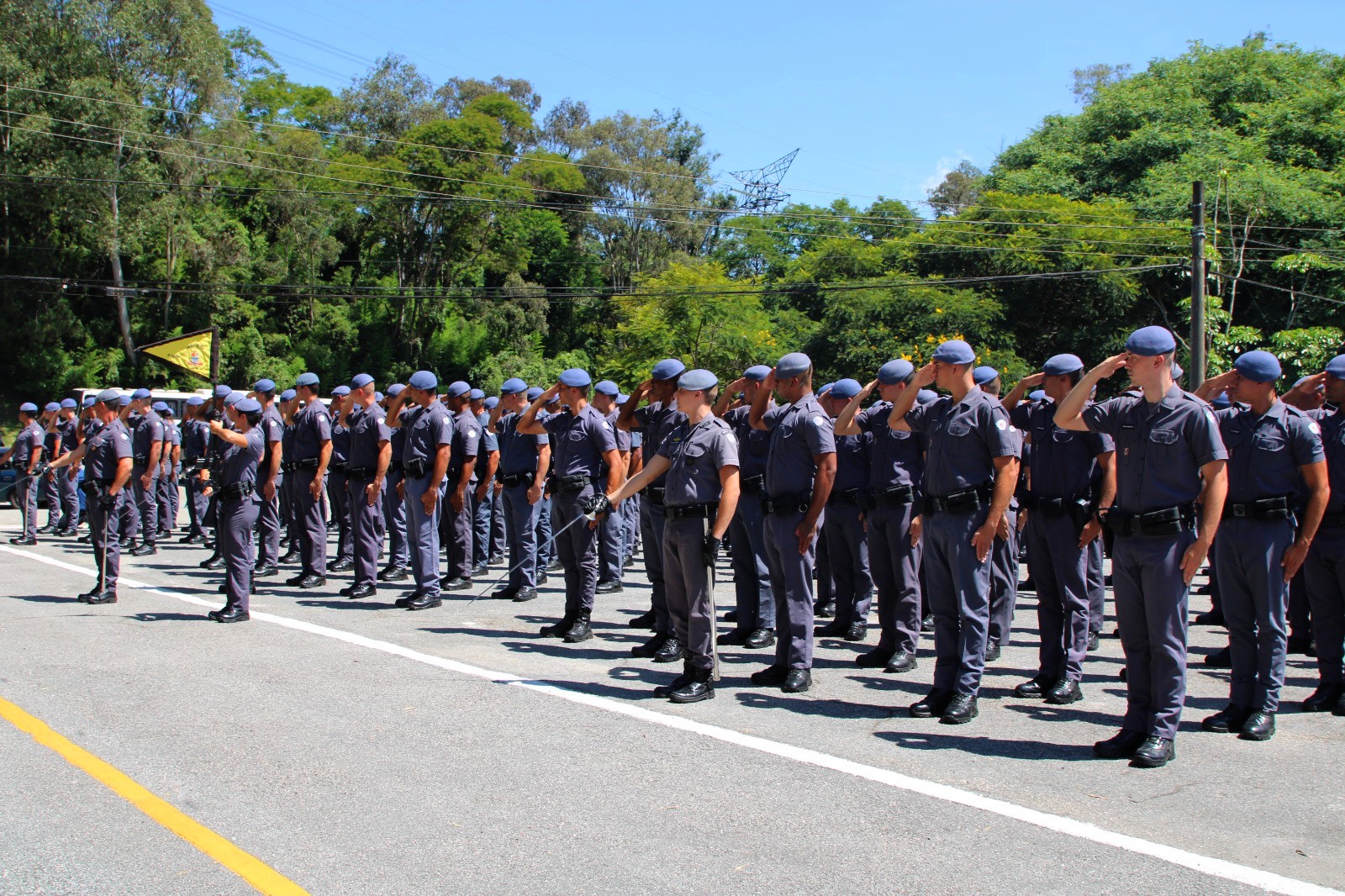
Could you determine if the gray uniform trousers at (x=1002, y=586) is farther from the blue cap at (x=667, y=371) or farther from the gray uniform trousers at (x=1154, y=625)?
the blue cap at (x=667, y=371)

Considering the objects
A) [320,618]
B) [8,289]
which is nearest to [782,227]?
[8,289]

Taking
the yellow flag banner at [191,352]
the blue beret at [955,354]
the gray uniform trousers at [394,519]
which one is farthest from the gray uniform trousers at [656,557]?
the yellow flag banner at [191,352]

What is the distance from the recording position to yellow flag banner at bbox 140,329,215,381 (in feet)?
85.0

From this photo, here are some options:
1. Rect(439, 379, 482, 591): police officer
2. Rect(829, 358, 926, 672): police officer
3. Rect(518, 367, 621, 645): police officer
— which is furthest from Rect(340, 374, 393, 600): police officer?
Rect(829, 358, 926, 672): police officer

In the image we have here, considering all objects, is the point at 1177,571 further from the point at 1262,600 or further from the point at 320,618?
the point at 320,618

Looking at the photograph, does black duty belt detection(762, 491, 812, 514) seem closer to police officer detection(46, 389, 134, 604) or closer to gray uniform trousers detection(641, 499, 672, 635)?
gray uniform trousers detection(641, 499, 672, 635)

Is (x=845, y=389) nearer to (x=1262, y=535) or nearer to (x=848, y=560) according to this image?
(x=848, y=560)

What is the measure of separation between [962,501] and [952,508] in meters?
0.07

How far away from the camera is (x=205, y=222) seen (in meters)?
45.4

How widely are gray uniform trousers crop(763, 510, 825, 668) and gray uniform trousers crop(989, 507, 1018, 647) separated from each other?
1360 mm

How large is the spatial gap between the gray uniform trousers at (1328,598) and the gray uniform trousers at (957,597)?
209 cm

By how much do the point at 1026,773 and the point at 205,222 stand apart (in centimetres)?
4643

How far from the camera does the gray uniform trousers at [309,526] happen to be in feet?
39.1

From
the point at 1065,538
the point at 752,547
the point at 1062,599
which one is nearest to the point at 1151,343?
the point at 1065,538
